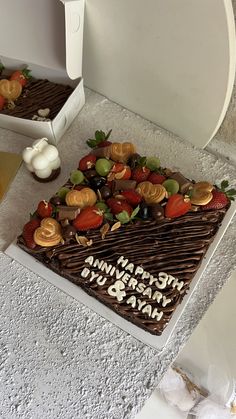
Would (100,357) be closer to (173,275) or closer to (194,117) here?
(173,275)

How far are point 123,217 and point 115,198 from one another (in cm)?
4

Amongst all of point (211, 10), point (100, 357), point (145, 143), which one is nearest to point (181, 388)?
point (100, 357)

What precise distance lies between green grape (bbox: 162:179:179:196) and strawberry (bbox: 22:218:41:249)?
0.72ft

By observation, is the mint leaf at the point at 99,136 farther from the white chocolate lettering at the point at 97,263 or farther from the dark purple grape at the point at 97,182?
the white chocolate lettering at the point at 97,263

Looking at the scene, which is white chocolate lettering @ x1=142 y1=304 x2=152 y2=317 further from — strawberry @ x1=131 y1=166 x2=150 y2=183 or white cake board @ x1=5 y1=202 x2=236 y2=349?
strawberry @ x1=131 y1=166 x2=150 y2=183

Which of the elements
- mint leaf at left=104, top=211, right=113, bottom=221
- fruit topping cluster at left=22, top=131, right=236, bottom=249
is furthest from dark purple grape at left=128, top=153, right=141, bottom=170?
mint leaf at left=104, top=211, right=113, bottom=221

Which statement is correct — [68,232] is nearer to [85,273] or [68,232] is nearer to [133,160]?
[85,273]

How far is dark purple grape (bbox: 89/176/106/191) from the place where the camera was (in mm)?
883

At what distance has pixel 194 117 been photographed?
95 cm

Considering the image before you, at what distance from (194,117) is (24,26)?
1.20 feet

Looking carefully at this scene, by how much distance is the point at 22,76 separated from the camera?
103 centimetres

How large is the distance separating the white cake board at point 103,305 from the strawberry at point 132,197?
15 cm

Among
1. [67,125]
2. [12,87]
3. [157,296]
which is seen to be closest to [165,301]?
[157,296]

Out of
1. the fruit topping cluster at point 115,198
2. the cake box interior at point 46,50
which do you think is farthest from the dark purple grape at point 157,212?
the cake box interior at point 46,50
